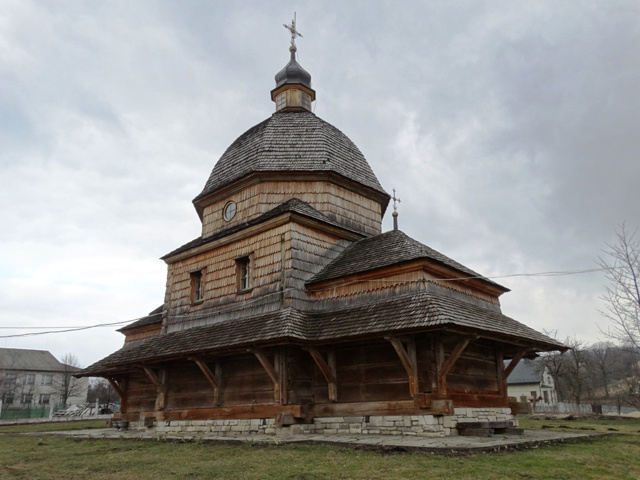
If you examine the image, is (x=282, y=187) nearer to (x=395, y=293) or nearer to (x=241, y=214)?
(x=241, y=214)

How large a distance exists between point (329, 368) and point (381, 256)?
125 inches

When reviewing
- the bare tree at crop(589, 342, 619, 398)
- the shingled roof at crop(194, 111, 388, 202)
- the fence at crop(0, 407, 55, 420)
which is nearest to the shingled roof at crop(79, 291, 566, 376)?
the shingled roof at crop(194, 111, 388, 202)

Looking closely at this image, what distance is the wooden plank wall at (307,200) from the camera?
16438mm

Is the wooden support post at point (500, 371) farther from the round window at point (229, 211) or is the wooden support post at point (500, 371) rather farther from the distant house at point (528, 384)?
the distant house at point (528, 384)

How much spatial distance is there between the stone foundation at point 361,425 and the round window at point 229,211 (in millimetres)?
6507

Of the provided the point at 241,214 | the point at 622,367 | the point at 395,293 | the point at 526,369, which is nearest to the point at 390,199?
the point at 241,214

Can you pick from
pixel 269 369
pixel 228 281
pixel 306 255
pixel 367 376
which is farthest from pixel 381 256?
pixel 228 281

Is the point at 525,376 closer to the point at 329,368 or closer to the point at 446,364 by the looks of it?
the point at 329,368

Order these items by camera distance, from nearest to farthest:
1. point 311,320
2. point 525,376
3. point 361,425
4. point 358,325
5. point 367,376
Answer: point 358,325
point 361,425
point 367,376
point 311,320
point 525,376

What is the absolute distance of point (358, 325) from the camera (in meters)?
11.9

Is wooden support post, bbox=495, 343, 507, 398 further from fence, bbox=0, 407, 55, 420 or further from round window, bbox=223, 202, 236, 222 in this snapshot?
fence, bbox=0, 407, 55, 420

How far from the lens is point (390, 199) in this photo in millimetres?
18531

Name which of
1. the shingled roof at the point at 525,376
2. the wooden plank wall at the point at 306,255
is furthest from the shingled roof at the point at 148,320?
the shingled roof at the point at 525,376

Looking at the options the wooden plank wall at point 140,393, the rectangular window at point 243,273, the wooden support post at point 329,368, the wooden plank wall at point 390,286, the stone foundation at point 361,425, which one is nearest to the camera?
the stone foundation at point 361,425
